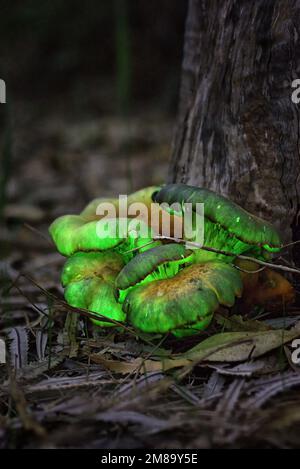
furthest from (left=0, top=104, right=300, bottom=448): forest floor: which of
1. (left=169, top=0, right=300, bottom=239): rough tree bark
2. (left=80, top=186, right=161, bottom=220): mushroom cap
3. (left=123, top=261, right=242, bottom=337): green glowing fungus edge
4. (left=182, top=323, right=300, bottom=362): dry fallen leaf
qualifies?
(left=169, top=0, right=300, bottom=239): rough tree bark

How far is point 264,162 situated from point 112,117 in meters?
7.20

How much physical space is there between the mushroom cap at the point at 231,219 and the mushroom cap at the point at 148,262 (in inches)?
6.9

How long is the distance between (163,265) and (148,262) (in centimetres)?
17

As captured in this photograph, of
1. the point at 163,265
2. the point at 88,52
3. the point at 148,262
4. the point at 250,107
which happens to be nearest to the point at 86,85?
the point at 88,52

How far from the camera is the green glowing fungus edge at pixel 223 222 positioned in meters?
2.00

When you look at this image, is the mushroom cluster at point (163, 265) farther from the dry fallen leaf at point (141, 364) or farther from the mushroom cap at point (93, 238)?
the dry fallen leaf at point (141, 364)

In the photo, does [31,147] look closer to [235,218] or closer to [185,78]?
[185,78]

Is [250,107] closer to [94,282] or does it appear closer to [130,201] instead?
[130,201]

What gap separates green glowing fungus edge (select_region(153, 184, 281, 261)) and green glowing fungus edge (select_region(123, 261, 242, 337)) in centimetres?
14

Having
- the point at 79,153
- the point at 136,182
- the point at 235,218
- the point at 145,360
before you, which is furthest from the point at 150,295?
the point at 79,153

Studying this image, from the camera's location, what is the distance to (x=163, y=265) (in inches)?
82.8

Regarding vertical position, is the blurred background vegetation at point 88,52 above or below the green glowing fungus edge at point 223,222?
above

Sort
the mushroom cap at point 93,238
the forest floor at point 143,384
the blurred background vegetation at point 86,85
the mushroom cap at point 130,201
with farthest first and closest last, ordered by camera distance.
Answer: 1. the blurred background vegetation at point 86,85
2. the mushroom cap at point 130,201
3. the mushroom cap at point 93,238
4. the forest floor at point 143,384

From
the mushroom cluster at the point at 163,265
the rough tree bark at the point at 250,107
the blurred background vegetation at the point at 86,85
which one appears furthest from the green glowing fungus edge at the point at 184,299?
the blurred background vegetation at the point at 86,85
